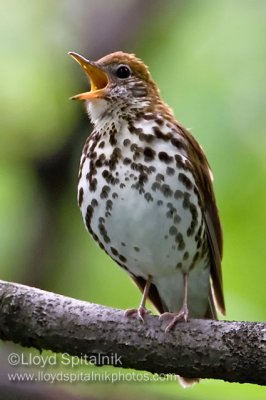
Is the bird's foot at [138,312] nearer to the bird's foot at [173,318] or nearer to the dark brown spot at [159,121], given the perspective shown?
Answer: the bird's foot at [173,318]

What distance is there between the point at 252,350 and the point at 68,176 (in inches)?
82.3

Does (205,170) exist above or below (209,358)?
above

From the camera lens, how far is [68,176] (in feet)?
18.7

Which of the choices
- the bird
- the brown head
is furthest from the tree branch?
the brown head

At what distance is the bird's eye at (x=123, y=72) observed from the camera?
5.53 m

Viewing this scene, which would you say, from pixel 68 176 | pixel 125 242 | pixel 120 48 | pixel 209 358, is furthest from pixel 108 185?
pixel 120 48

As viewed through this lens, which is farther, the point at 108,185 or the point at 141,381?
the point at 108,185

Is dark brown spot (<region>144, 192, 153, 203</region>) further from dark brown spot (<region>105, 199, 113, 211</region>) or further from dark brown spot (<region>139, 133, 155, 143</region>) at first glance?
dark brown spot (<region>139, 133, 155, 143</region>)

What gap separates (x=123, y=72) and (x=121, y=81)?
0.21ft

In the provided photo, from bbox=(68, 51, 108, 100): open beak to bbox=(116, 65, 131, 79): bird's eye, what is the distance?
8 cm

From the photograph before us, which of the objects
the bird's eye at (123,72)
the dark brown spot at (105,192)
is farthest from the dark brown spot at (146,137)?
the bird's eye at (123,72)

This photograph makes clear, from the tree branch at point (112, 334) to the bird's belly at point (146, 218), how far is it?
669 millimetres

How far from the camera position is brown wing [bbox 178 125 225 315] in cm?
517

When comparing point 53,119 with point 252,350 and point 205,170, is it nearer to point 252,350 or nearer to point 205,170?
point 205,170
